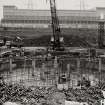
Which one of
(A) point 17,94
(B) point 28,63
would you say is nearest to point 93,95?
(A) point 17,94

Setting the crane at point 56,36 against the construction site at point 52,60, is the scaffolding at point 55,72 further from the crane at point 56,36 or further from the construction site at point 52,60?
the crane at point 56,36

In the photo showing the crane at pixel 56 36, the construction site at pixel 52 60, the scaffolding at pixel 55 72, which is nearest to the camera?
the construction site at pixel 52 60

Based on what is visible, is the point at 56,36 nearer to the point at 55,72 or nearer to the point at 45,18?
the point at 55,72

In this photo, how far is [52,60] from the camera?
82.7 ft

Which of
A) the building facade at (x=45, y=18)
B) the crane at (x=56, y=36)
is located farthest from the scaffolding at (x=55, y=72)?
the building facade at (x=45, y=18)

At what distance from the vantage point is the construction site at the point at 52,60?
14.4m

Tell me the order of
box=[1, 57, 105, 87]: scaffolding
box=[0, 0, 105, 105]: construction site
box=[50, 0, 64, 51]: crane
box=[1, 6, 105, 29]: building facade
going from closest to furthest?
box=[0, 0, 105, 105]: construction site
box=[1, 57, 105, 87]: scaffolding
box=[50, 0, 64, 51]: crane
box=[1, 6, 105, 29]: building facade

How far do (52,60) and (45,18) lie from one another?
16.6 m

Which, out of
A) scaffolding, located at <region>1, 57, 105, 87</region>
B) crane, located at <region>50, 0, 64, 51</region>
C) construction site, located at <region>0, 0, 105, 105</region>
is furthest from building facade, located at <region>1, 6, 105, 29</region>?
scaffolding, located at <region>1, 57, 105, 87</region>

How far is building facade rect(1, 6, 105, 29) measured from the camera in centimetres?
3869

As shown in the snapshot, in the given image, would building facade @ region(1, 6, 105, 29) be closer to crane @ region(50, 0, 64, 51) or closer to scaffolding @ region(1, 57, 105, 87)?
crane @ region(50, 0, 64, 51)

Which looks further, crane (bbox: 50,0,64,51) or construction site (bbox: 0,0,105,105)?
crane (bbox: 50,0,64,51)

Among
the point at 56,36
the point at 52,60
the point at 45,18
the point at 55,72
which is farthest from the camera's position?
the point at 45,18

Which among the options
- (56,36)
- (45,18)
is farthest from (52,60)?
(45,18)
